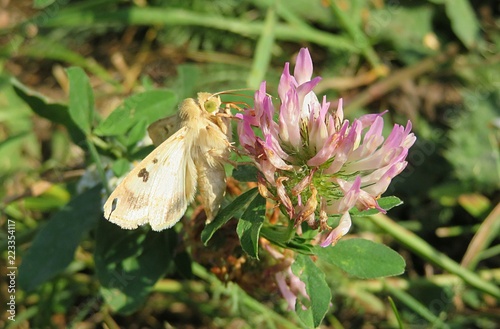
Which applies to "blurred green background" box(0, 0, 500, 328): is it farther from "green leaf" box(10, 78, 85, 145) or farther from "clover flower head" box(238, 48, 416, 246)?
"clover flower head" box(238, 48, 416, 246)

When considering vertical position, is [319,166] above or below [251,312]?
above

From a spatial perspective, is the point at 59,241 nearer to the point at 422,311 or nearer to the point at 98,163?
the point at 98,163

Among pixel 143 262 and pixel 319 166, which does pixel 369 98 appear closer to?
pixel 143 262

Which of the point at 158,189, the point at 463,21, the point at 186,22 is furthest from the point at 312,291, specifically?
the point at 463,21

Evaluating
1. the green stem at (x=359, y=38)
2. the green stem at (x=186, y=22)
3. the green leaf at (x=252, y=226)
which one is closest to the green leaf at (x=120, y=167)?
the green leaf at (x=252, y=226)

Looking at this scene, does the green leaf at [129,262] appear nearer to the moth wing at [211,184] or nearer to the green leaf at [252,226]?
the moth wing at [211,184]

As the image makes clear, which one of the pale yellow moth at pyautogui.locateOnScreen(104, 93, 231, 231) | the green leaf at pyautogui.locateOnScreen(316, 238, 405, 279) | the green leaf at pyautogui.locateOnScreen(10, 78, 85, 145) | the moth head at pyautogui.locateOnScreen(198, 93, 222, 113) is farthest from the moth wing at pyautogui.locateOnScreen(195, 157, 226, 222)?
the green leaf at pyautogui.locateOnScreen(10, 78, 85, 145)

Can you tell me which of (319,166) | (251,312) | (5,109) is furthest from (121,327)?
(319,166)
